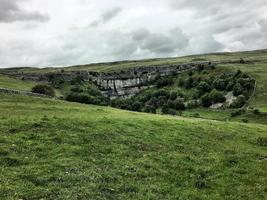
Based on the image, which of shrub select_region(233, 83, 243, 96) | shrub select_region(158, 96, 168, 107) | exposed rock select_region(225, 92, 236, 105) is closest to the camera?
exposed rock select_region(225, 92, 236, 105)

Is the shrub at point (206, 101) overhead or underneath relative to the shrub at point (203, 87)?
underneath

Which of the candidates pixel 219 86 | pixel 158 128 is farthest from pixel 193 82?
pixel 158 128

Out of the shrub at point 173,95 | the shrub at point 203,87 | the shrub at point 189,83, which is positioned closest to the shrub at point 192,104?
the shrub at point 203,87

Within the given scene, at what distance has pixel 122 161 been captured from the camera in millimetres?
29516

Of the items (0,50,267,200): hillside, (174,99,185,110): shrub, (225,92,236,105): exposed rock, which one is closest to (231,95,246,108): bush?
(225,92,236,105): exposed rock

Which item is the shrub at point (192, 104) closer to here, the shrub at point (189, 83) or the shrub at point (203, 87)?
the shrub at point (203, 87)

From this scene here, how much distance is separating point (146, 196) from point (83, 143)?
10.7 meters

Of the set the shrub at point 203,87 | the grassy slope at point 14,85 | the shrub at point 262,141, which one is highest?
the grassy slope at point 14,85

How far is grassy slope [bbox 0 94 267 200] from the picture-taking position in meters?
24.2

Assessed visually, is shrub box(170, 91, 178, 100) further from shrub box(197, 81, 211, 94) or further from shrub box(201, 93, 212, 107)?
shrub box(201, 93, 212, 107)

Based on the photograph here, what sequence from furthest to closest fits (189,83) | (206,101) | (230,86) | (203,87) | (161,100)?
(189,83)
(161,100)
(203,87)
(230,86)
(206,101)

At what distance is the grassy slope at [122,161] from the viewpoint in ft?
79.4

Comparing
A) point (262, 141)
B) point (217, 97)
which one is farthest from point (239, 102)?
point (262, 141)

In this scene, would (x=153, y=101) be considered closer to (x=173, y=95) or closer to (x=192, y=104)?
(x=173, y=95)
